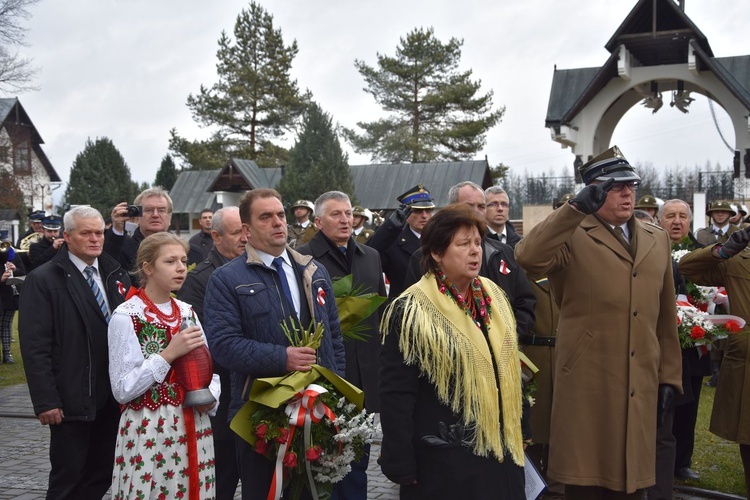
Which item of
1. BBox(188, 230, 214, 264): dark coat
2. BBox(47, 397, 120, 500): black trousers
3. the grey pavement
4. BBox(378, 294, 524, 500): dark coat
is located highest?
BBox(188, 230, 214, 264): dark coat

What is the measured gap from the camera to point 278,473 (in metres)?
4.29

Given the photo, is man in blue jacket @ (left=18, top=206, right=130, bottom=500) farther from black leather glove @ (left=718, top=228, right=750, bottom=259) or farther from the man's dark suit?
black leather glove @ (left=718, top=228, right=750, bottom=259)

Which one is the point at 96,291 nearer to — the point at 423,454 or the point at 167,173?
the point at 423,454

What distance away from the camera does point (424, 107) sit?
48938 mm

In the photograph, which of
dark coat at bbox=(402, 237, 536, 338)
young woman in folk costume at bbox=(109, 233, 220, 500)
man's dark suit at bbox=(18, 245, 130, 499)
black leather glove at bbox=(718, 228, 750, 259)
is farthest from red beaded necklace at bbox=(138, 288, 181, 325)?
black leather glove at bbox=(718, 228, 750, 259)

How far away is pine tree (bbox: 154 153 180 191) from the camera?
6329 cm

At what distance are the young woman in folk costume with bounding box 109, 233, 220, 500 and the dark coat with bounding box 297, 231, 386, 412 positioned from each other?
72.8 inches

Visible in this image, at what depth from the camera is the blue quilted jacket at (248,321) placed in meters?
4.39

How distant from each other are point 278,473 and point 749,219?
17.1ft

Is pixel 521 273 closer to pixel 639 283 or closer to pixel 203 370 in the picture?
pixel 639 283

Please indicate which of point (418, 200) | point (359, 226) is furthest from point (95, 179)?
point (418, 200)

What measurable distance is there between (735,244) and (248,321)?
11.4 ft

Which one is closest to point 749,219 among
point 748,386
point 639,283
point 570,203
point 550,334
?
point 748,386

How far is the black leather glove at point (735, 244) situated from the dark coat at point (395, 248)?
2.63 m
